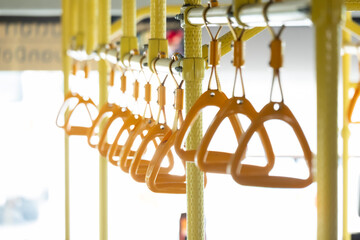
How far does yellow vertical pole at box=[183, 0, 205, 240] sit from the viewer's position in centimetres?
142

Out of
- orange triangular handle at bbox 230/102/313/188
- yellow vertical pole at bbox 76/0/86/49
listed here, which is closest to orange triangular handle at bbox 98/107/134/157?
orange triangular handle at bbox 230/102/313/188

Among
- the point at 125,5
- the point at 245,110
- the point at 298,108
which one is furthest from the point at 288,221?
the point at 245,110

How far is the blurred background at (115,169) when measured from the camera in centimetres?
501

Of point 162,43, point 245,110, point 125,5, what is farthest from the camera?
point 125,5

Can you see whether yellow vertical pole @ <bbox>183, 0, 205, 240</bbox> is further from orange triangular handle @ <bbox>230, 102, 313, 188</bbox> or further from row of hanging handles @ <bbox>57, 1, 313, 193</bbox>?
orange triangular handle @ <bbox>230, 102, 313, 188</bbox>

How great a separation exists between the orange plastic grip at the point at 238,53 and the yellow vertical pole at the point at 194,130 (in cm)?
29

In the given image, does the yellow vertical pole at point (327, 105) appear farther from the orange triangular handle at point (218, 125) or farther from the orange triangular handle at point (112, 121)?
the orange triangular handle at point (112, 121)

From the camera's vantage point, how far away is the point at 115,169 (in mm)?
5266

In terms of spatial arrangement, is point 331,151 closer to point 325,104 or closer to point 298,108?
point 325,104

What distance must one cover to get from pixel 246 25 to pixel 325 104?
306 mm

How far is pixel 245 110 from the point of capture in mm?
1067

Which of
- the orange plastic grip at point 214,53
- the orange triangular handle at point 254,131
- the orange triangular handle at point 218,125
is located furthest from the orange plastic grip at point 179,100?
the orange triangular handle at point 254,131

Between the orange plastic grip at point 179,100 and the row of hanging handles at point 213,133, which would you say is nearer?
the row of hanging handles at point 213,133

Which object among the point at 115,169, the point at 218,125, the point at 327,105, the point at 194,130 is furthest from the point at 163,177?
the point at 115,169
